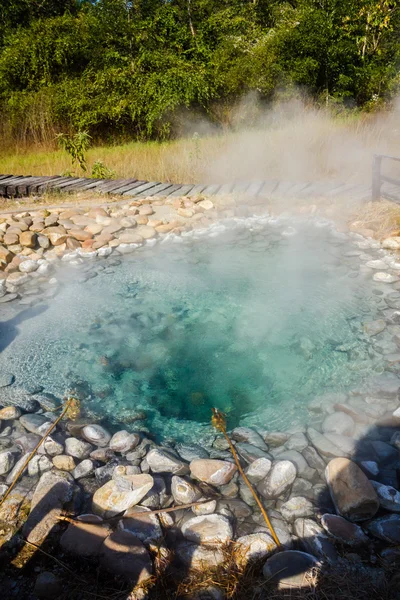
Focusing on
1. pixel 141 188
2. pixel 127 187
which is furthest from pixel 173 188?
pixel 127 187

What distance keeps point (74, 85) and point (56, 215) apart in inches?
327

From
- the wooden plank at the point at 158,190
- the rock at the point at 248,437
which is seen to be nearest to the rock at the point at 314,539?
the rock at the point at 248,437

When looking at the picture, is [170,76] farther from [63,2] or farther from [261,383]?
[261,383]

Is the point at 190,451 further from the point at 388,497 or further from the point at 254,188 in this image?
the point at 254,188

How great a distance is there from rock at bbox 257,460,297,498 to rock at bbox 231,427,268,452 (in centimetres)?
21

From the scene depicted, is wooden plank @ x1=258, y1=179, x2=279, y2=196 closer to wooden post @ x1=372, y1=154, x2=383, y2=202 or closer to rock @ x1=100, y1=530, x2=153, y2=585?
wooden post @ x1=372, y1=154, x2=383, y2=202

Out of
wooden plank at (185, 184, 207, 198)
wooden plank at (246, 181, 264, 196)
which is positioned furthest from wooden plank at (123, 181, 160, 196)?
wooden plank at (246, 181, 264, 196)

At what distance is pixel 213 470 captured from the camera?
5.80 ft

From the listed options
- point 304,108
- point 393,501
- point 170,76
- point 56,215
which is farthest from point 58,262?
point 170,76

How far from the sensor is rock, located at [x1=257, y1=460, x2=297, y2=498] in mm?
1688

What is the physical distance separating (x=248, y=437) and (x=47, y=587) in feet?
3.36

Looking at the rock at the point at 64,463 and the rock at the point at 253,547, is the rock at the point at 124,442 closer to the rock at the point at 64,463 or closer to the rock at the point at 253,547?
the rock at the point at 64,463

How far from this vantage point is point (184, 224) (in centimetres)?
471

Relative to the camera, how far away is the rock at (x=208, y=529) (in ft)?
4.88
